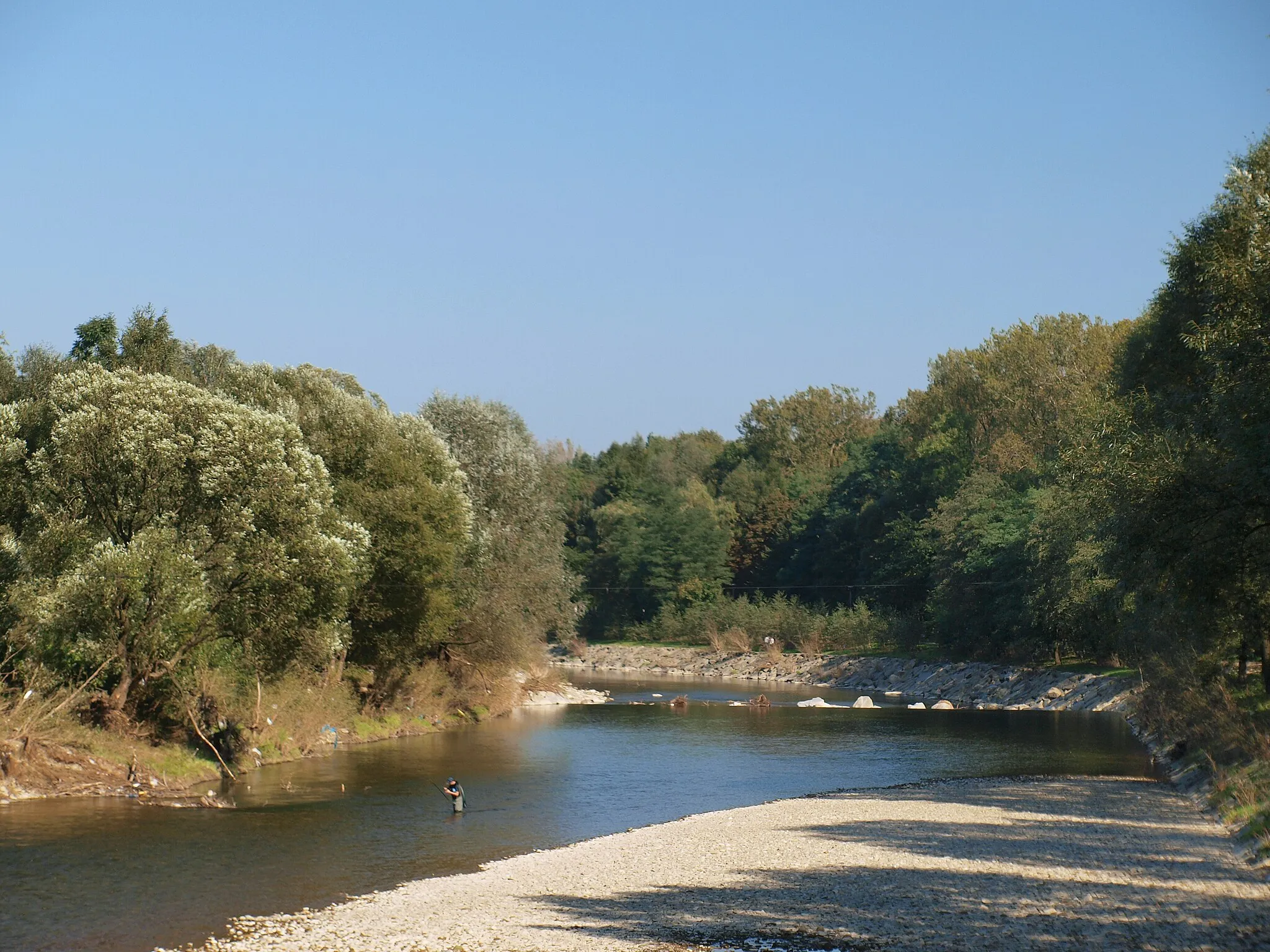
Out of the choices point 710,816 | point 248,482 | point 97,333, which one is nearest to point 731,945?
point 710,816

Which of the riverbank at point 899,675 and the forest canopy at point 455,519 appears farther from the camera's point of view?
the riverbank at point 899,675

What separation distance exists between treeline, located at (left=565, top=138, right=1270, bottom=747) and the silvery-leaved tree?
21.7m

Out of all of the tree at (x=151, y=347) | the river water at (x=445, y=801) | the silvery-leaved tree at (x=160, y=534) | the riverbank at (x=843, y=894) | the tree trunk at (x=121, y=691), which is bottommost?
the river water at (x=445, y=801)

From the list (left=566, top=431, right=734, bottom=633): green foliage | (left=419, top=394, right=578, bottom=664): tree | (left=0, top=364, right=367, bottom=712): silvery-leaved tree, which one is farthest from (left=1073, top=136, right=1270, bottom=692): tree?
(left=566, top=431, right=734, bottom=633): green foliage

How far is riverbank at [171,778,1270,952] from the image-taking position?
16391 mm

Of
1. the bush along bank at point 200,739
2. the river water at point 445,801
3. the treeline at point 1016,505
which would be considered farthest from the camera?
the bush along bank at point 200,739

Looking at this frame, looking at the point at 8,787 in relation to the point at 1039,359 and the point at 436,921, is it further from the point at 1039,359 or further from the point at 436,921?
the point at 1039,359

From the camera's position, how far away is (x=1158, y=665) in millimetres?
40250

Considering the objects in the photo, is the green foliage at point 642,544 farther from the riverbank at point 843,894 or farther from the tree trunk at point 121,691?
the riverbank at point 843,894

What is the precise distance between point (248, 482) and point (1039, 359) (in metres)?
65.8

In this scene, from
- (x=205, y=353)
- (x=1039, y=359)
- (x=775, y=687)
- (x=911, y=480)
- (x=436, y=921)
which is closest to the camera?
(x=436, y=921)

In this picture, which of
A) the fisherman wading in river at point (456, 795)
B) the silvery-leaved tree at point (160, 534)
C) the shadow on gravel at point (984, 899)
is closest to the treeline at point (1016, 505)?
the shadow on gravel at point (984, 899)

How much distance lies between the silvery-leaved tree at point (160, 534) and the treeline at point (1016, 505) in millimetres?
21722

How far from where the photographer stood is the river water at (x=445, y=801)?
20062mm
